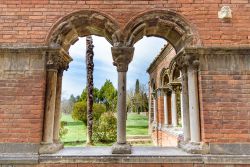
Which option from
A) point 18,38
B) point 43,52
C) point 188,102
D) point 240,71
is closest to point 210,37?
point 240,71

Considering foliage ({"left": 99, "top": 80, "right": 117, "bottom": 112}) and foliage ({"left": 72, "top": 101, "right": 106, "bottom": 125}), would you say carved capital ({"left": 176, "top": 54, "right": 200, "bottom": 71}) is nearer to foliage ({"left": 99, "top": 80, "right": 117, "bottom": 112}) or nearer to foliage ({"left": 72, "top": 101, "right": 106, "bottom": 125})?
foliage ({"left": 72, "top": 101, "right": 106, "bottom": 125})

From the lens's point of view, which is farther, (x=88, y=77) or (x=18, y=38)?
(x=88, y=77)

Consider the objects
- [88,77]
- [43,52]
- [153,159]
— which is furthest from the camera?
[88,77]

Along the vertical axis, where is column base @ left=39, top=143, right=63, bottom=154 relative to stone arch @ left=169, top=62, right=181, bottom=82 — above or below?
below

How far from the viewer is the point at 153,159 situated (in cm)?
426

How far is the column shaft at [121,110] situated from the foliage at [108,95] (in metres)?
24.2

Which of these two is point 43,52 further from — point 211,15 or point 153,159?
point 211,15

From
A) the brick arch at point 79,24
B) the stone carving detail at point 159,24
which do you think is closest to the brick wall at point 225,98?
the stone carving detail at point 159,24

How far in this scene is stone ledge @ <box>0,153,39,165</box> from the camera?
4.19 meters

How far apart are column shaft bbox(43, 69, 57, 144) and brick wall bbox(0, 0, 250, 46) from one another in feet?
2.36

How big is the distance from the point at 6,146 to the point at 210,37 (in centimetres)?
440

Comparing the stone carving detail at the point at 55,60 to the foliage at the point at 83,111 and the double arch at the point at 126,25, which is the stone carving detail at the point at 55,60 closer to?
the double arch at the point at 126,25

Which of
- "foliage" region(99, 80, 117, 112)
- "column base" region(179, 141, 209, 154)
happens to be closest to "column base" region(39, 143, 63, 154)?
"column base" region(179, 141, 209, 154)

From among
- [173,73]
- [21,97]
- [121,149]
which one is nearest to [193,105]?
[121,149]
